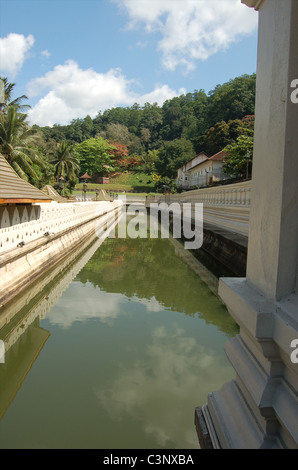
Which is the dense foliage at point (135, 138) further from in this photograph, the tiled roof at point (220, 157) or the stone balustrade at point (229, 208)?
the stone balustrade at point (229, 208)

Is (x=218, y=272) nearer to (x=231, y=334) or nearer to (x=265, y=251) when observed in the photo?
(x=231, y=334)

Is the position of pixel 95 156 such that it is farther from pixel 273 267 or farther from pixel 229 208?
pixel 273 267

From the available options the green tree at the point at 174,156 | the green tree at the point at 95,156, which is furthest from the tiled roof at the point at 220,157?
the green tree at the point at 95,156

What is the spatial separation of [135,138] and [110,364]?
8273 centimetres

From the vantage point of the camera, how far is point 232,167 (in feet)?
98.1

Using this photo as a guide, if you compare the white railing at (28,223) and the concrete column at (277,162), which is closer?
the concrete column at (277,162)

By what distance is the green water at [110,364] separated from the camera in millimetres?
2422

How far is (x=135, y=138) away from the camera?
3233 inches

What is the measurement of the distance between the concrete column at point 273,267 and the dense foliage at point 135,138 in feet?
66.2

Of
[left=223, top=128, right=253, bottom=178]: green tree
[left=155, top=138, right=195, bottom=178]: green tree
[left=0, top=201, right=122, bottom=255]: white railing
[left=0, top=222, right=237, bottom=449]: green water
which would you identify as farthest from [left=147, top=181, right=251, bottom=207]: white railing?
[left=155, top=138, right=195, bottom=178]: green tree

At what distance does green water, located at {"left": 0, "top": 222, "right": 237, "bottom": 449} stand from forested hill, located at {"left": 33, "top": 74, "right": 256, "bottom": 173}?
3839 cm

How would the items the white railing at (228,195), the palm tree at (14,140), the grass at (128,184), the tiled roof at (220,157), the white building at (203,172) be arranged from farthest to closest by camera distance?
the grass at (128,184), the white building at (203,172), the tiled roof at (220,157), the palm tree at (14,140), the white railing at (228,195)

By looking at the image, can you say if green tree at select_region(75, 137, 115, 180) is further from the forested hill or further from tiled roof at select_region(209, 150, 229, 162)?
tiled roof at select_region(209, 150, 229, 162)

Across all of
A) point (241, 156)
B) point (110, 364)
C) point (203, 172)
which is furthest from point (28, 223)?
point (203, 172)
